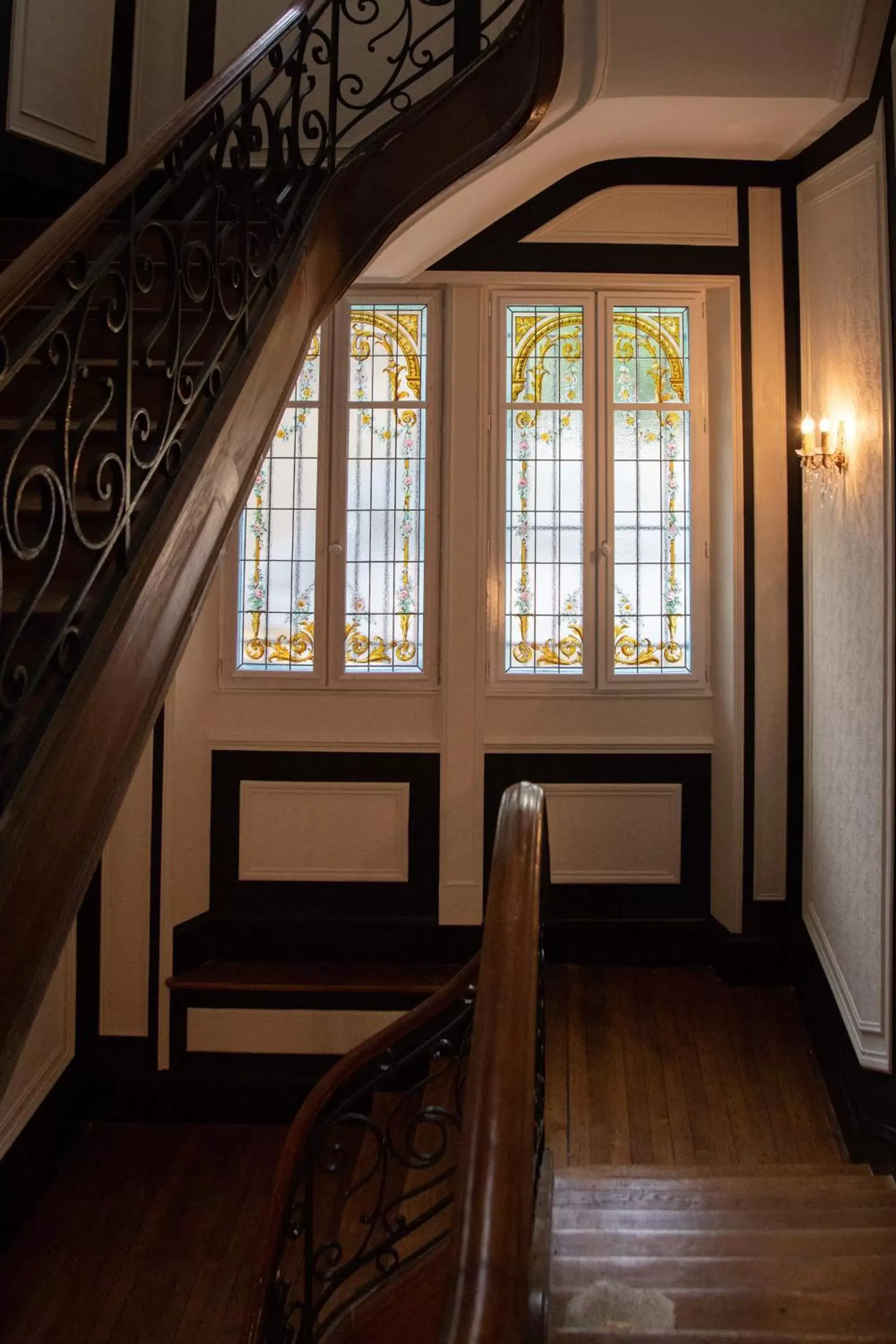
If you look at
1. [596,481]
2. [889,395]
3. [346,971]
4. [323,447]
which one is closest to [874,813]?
[889,395]

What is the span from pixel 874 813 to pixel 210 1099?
130 inches

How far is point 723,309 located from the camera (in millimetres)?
4770

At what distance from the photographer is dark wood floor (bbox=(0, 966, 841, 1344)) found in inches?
135

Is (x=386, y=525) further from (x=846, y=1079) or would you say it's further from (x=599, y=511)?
(x=846, y=1079)

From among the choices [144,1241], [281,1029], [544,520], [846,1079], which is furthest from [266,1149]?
[544,520]

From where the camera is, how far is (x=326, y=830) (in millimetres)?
4953

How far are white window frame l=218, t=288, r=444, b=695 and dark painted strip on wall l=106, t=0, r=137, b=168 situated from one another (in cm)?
126

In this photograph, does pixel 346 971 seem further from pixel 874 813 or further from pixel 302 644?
pixel 874 813

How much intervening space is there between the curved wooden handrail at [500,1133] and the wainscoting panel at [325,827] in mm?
3372

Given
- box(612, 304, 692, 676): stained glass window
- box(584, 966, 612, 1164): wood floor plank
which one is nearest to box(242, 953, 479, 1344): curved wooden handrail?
box(584, 966, 612, 1164): wood floor plank

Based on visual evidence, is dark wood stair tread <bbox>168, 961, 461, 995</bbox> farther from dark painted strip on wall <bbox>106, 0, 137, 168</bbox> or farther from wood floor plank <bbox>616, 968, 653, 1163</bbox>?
dark painted strip on wall <bbox>106, 0, 137, 168</bbox>

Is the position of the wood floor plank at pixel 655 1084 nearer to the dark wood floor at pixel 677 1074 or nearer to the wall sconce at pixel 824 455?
the dark wood floor at pixel 677 1074

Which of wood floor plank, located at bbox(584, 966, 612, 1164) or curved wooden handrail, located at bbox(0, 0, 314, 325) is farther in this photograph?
wood floor plank, located at bbox(584, 966, 612, 1164)

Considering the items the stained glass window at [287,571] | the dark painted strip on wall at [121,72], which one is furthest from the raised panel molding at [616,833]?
the dark painted strip on wall at [121,72]
